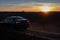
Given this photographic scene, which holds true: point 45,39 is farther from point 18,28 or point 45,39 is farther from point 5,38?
point 18,28

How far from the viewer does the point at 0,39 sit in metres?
16.3

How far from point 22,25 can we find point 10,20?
Answer: 2869mm

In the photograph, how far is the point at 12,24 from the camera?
84.1ft

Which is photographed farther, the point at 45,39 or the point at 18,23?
the point at 18,23

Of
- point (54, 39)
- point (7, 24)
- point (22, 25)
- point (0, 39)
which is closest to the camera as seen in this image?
point (0, 39)

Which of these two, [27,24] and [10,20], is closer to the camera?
[27,24]

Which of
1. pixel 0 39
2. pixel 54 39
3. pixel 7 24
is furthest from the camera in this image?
pixel 7 24

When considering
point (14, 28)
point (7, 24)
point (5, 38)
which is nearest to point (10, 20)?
point (7, 24)

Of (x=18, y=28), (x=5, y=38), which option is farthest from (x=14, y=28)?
(x=5, y=38)

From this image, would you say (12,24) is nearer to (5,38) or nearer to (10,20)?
(10,20)

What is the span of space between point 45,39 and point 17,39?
193cm

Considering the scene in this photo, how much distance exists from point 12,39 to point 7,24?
10.3 metres

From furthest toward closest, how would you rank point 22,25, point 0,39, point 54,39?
point 22,25 < point 54,39 < point 0,39

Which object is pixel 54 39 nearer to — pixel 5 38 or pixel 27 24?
pixel 5 38
